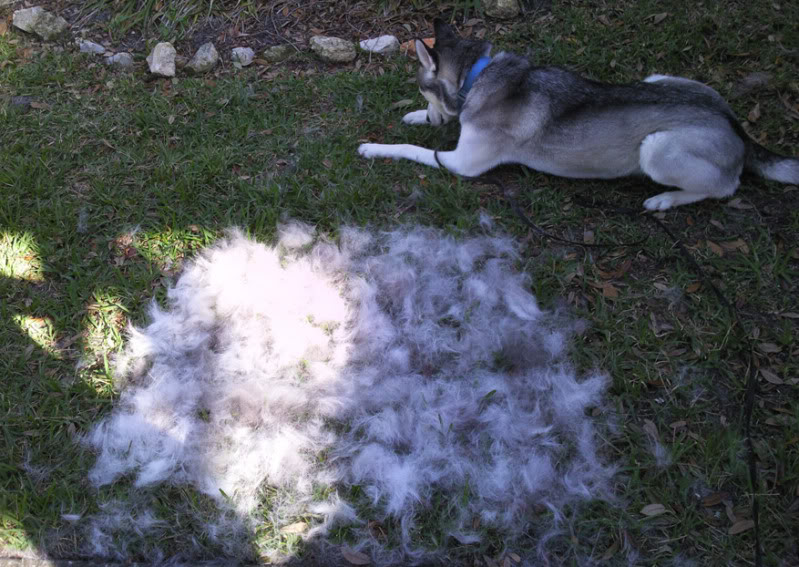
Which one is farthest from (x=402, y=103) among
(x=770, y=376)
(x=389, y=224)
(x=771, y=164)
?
(x=770, y=376)

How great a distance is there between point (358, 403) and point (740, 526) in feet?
5.77

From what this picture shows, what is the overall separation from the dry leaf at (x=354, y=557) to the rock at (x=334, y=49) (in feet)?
13.1

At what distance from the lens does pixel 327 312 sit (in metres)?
3.15

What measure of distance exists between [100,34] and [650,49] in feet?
16.2

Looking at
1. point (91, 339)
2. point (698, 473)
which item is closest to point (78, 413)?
point (91, 339)

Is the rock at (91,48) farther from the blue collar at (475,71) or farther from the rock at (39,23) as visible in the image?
the blue collar at (475,71)

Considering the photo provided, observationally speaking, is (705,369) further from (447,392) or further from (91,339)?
(91,339)

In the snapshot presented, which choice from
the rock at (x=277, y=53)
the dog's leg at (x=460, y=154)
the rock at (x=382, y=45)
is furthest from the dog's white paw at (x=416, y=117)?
the rock at (x=277, y=53)

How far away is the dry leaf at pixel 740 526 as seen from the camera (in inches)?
93.3

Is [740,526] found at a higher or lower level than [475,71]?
lower

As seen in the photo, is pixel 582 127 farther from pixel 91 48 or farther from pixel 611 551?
pixel 91 48

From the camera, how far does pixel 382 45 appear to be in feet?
16.1

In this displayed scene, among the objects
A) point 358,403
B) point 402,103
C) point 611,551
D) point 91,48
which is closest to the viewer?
point 611,551

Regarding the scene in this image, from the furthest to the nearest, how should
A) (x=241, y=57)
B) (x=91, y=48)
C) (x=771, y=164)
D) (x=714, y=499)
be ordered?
(x=91, y=48)
(x=241, y=57)
(x=771, y=164)
(x=714, y=499)
